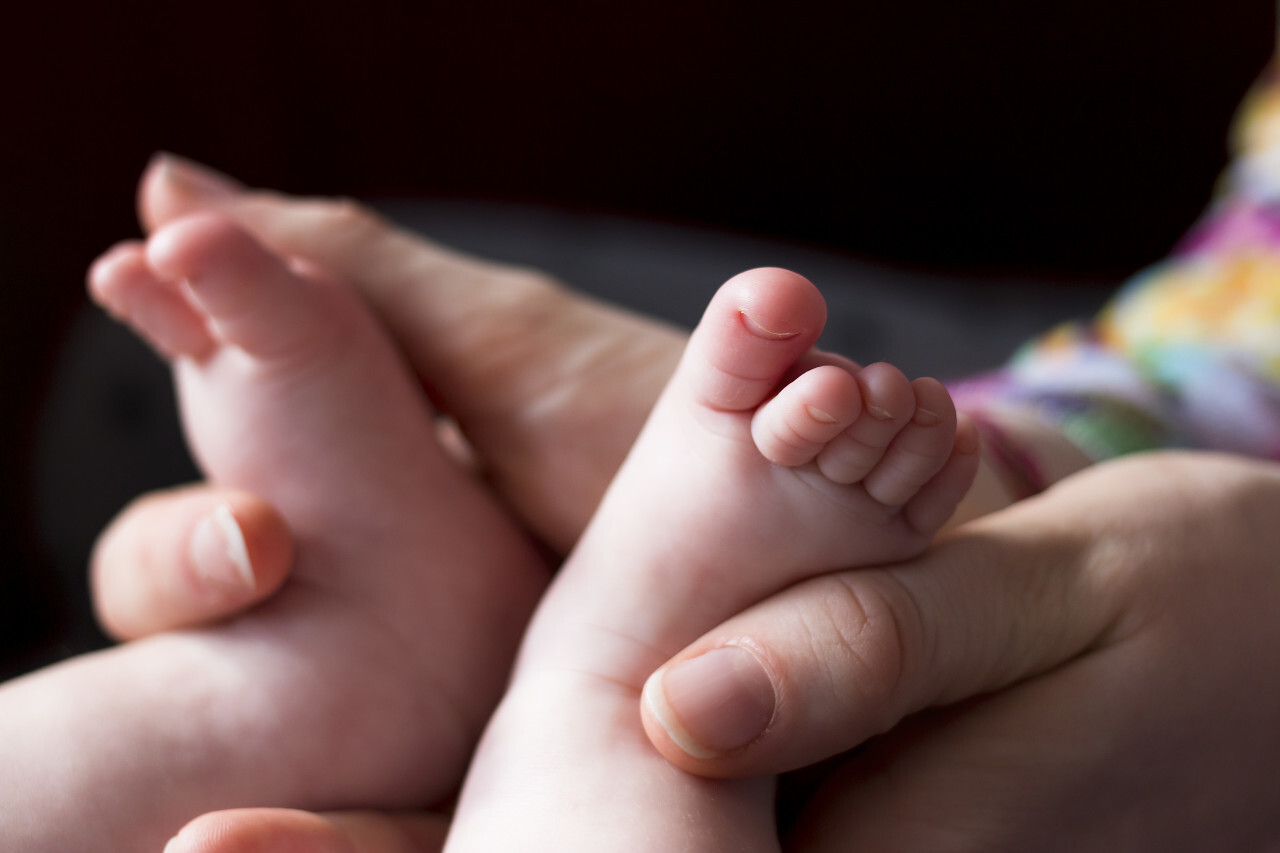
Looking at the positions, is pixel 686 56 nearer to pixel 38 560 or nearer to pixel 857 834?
pixel 38 560

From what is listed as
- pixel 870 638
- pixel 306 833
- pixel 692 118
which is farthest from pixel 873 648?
pixel 692 118

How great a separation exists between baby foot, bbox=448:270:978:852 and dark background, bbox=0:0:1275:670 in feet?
3.03

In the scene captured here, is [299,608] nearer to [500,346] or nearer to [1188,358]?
[500,346]

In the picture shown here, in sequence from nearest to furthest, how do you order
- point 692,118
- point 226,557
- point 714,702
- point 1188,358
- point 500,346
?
point 714,702 < point 226,557 < point 500,346 < point 1188,358 < point 692,118

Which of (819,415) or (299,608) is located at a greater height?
(819,415)

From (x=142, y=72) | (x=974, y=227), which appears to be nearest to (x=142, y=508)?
(x=142, y=72)

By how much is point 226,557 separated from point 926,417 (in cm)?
35

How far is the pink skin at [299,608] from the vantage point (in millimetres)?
434

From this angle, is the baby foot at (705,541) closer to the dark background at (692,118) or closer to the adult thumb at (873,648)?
the adult thumb at (873,648)

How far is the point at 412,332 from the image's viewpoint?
600 mm

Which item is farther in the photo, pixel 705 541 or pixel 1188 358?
A: pixel 1188 358

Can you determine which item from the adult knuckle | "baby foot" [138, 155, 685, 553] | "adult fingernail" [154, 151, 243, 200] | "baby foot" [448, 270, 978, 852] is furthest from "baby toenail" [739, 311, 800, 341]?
"adult fingernail" [154, 151, 243, 200]

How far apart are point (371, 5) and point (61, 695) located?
3.30 ft

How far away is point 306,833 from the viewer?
14.9 inches
